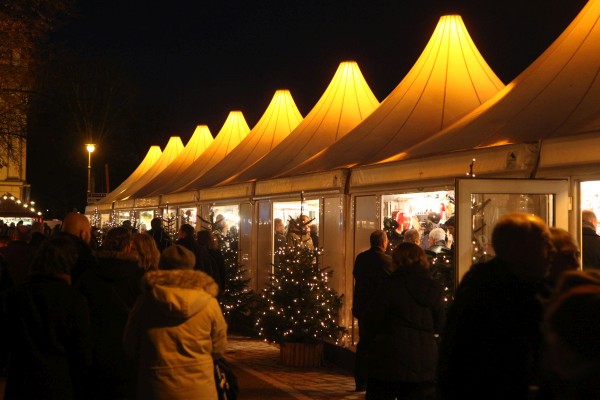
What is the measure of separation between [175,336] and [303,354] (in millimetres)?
7147

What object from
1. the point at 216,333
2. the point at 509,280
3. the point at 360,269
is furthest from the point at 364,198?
the point at 509,280

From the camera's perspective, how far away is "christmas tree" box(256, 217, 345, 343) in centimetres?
1301

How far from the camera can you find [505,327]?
402cm

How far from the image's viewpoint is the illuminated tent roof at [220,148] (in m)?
25.9

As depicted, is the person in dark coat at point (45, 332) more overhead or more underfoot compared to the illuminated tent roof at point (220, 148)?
more underfoot

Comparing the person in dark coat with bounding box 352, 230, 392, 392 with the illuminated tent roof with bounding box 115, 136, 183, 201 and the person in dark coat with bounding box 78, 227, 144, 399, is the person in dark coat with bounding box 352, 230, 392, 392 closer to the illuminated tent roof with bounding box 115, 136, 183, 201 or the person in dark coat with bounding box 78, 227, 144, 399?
the person in dark coat with bounding box 78, 227, 144, 399

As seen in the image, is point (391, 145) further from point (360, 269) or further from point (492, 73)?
point (360, 269)

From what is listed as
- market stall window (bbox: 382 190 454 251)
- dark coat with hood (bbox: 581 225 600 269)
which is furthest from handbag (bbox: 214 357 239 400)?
market stall window (bbox: 382 190 454 251)

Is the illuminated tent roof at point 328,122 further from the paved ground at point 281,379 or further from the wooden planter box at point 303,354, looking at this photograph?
the wooden planter box at point 303,354

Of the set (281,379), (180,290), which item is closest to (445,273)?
(281,379)

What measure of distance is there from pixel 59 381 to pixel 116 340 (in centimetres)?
81

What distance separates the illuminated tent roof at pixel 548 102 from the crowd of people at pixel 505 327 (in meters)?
2.91

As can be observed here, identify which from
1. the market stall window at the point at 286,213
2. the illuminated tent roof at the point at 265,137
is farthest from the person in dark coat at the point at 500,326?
the illuminated tent roof at the point at 265,137

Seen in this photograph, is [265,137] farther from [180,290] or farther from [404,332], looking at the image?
[180,290]
